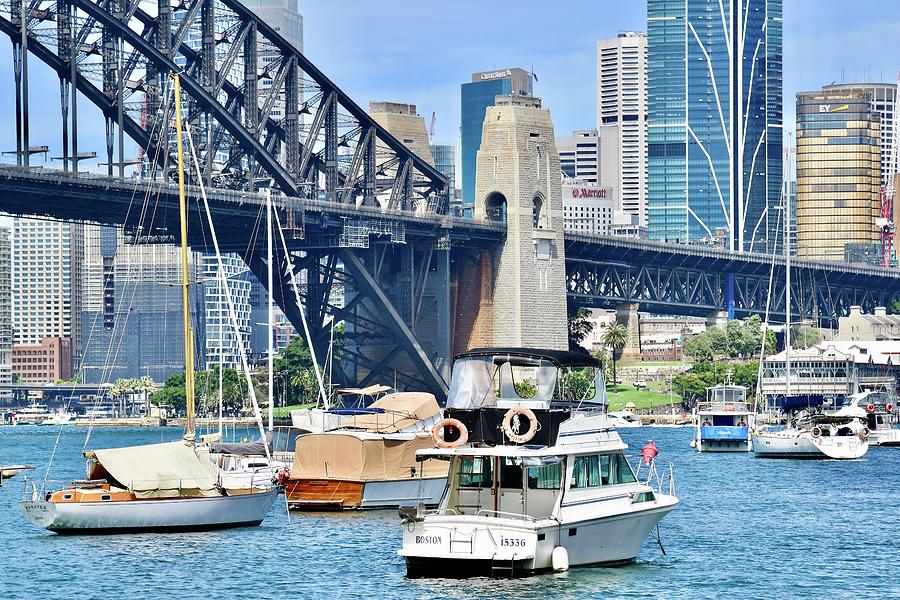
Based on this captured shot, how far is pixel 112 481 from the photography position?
2251 inches

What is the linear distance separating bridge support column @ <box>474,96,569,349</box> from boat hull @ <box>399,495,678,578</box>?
123m

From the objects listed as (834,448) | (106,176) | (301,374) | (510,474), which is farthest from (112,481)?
(301,374)

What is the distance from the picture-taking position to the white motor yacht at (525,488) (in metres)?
44.6

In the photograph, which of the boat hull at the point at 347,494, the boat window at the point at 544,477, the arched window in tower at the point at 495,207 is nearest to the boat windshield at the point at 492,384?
the boat window at the point at 544,477

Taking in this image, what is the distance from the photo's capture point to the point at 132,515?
57.0 m

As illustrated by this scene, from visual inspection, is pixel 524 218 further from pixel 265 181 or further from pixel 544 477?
pixel 544 477

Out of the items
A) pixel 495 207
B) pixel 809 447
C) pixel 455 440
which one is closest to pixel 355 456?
pixel 455 440

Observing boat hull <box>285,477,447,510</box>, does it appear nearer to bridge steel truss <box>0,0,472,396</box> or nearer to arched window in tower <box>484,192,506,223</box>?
bridge steel truss <box>0,0,472,396</box>

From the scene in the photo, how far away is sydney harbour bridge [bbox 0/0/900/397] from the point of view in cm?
13050

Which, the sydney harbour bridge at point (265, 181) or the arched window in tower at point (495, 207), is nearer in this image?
the sydney harbour bridge at point (265, 181)

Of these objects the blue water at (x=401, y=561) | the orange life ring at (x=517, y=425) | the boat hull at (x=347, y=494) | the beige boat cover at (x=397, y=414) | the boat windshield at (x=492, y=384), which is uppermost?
the boat windshield at (x=492, y=384)

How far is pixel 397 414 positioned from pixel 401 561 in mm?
23410


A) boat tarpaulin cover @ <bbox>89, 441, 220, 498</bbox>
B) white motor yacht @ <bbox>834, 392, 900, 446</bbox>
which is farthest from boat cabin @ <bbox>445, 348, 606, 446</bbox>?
white motor yacht @ <bbox>834, 392, 900, 446</bbox>

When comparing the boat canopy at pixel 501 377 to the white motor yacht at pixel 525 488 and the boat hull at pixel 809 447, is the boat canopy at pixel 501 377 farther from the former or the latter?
the boat hull at pixel 809 447
